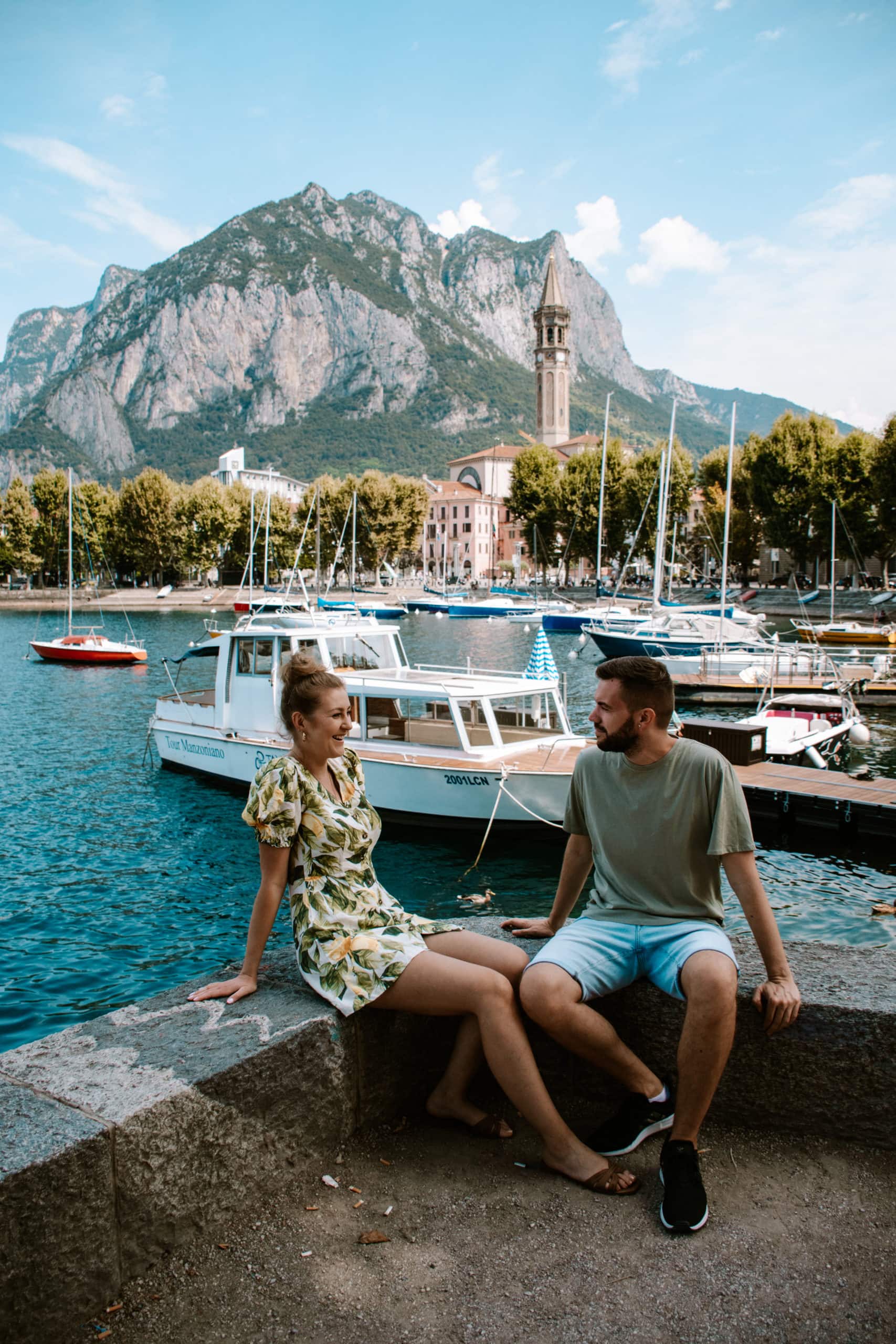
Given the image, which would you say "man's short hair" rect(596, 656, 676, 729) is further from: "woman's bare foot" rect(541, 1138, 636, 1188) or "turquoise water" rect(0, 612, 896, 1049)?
"turquoise water" rect(0, 612, 896, 1049)

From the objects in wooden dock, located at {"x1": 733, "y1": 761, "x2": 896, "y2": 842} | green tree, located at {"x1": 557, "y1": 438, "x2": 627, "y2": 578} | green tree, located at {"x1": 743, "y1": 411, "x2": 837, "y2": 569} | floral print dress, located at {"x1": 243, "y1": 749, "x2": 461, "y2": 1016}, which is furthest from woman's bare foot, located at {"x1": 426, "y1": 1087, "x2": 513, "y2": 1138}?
green tree, located at {"x1": 557, "y1": 438, "x2": 627, "y2": 578}

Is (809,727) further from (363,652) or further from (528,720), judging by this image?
(363,652)

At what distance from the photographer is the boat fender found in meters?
18.8

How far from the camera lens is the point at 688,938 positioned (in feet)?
10.6

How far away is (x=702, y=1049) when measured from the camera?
294cm

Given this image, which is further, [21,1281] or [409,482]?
[409,482]

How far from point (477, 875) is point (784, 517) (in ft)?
185

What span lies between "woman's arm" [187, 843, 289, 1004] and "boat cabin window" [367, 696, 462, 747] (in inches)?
427

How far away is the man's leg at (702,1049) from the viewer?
9.64 feet

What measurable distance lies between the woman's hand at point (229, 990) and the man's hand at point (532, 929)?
1.14m

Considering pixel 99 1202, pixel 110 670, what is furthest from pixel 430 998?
pixel 110 670

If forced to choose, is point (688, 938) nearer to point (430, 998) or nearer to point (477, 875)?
point (430, 998)

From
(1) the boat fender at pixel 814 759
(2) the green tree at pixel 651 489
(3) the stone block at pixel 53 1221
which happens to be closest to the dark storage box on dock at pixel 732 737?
(1) the boat fender at pixel 814 759

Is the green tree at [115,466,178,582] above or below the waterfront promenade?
above
